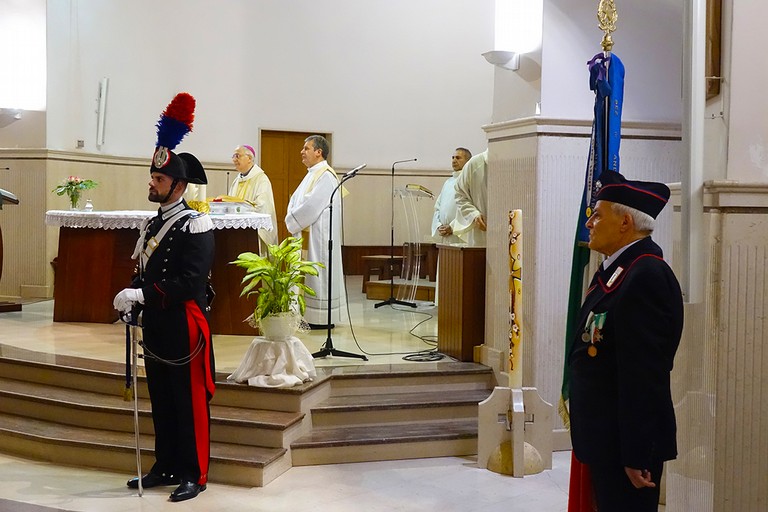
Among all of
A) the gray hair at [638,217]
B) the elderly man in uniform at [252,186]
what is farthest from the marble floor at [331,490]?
the elderly man in uniform at [252,186]

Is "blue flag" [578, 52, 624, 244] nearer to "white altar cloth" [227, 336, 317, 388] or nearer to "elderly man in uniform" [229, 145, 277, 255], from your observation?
"white altar cloth" [227, 336, 317, 388]

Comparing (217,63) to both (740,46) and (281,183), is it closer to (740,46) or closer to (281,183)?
(281,183)

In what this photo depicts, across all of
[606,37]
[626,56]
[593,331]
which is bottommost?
[593,331]

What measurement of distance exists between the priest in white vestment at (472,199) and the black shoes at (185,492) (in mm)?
3285

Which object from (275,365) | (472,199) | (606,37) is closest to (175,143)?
(275,365)

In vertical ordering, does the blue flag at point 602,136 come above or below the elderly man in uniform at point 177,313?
above

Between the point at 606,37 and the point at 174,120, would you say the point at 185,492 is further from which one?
the point at 606,37

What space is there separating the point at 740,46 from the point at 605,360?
1834mm

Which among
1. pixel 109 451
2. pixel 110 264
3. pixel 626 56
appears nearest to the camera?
pixel 109 451

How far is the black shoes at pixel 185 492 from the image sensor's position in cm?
465

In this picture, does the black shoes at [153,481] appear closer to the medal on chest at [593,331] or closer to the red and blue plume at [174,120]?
the red and blue plume at [174,120]

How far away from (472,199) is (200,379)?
3.41m

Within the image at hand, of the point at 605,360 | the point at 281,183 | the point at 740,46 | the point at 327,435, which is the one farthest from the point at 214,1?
the point at 605,360

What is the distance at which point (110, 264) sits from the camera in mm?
7789
